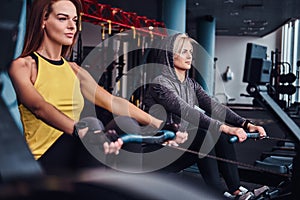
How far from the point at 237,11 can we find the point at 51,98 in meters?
7.68

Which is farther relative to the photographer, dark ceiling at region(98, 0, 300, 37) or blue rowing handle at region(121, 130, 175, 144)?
dark ceiling at region(98, 0, 300, 37)

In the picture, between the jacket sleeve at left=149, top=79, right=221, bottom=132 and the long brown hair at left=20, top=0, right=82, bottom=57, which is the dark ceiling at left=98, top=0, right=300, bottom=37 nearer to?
the jacket sleeve at left=149, top=79, right=221, bottom=132

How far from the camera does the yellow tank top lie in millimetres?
1045

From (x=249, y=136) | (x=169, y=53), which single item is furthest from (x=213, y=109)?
(x=169, y=53)

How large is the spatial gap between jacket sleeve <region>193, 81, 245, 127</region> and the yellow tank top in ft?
1.65

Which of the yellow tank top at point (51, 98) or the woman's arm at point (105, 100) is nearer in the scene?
the yellow tank top at point (51, 98)

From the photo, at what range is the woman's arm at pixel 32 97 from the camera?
1.00 metres

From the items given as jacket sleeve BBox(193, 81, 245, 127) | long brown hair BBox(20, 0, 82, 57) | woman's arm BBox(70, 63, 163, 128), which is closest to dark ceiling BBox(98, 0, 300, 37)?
jacket sleeve BBox(193, 81, 245, 127)

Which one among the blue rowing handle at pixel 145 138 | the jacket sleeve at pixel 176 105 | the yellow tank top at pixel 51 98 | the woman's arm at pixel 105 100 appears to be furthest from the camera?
the jacket sleeve at pixel 176 105

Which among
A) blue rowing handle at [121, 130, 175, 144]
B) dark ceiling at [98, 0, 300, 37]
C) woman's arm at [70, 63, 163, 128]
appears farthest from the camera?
dark ceiling at [98, 0, 300, 37]

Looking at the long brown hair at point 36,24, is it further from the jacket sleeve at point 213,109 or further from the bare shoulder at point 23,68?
the jacket sleeve at point 213,109

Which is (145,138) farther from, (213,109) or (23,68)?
(213,109)

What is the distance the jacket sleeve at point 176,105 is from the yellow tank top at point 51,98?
347 mm

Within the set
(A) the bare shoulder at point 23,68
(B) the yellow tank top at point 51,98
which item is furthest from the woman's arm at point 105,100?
(A) the bare shoulder at point 23,68
